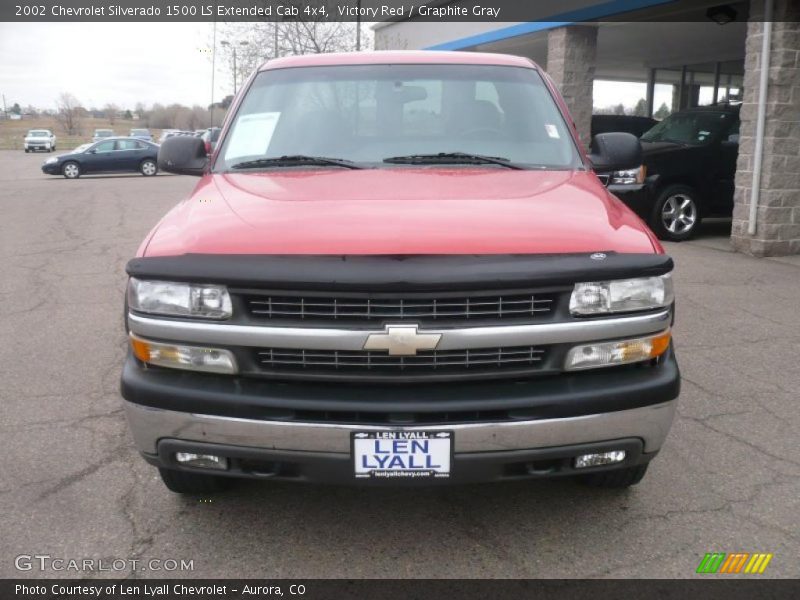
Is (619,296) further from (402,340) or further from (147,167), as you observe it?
(147,167)

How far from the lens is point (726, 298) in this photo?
22.7 ft

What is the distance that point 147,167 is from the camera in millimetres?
28250

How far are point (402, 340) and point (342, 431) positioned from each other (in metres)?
0.35

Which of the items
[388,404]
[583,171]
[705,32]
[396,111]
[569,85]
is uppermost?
[705,32]

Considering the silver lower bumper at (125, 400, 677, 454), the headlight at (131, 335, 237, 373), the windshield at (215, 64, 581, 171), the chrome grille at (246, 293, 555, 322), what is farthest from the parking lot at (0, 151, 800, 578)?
the windshield at (215, 64, 581, 171)

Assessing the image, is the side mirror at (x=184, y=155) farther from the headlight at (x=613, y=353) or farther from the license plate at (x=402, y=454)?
the headlight at (x=613, y=353)

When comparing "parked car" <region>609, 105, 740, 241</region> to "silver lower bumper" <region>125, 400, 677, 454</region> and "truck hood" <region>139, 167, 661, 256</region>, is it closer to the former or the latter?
"truck hood" <region>139, 167, 661, 256</region>

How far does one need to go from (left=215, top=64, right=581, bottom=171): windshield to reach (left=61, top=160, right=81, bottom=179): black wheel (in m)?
25.7

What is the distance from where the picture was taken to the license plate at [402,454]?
241 cm

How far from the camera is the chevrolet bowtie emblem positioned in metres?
2.43

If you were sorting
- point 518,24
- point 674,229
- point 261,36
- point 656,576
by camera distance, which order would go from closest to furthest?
point 656,576 < point 674,229 < point 518,24 < point 261,36
